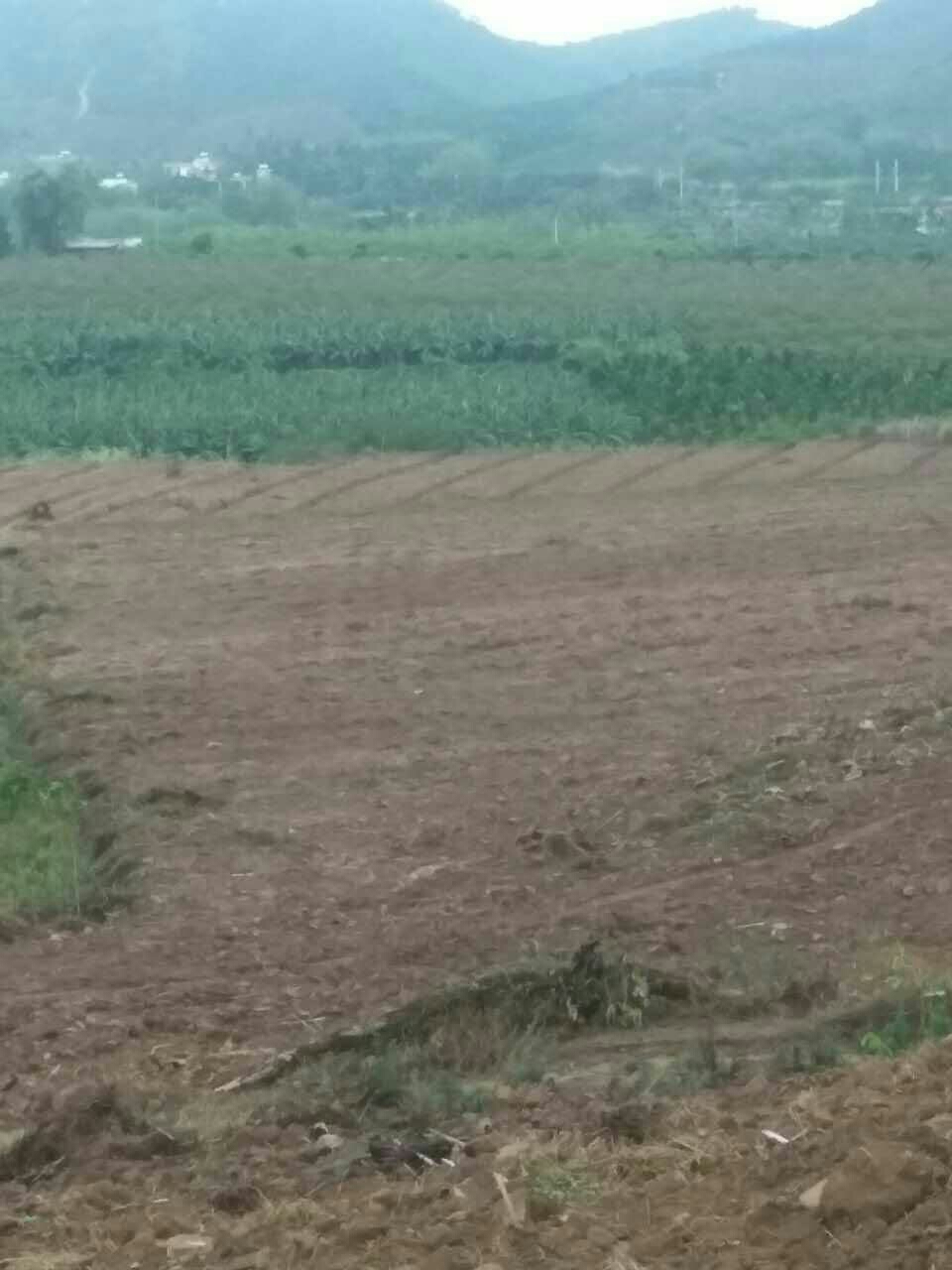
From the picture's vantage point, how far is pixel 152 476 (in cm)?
2012

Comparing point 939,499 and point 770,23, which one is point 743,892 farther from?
point 770,23

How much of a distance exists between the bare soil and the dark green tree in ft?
146

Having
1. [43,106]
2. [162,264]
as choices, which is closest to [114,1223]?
[162,264]

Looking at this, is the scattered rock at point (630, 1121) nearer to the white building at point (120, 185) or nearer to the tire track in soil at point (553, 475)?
the tire track in soil at point (553, 475)

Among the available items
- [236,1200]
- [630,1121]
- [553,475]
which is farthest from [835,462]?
[236,1200]

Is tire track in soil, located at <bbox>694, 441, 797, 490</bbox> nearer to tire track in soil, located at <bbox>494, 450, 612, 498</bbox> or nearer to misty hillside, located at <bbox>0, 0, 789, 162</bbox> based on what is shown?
tire track in soil, located at <bbox>494, 450, 612, 498</bbox>

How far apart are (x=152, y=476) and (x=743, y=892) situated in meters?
13.2

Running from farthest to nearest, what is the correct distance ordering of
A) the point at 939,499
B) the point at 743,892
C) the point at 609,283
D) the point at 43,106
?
the point at 43,106, the point at 609,283, the point at 939,499, the point at 743,892

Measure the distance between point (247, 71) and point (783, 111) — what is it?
42.3 m

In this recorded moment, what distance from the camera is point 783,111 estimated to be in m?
104

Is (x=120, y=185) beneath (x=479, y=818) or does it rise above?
above

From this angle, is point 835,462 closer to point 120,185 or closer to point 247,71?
point 120,185

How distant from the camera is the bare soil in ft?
15.5

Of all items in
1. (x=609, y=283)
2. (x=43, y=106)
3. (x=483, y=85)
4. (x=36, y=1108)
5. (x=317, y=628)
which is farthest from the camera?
(x=483, y=85)
